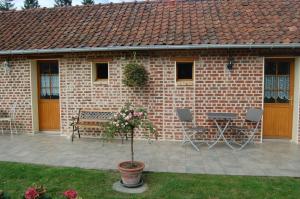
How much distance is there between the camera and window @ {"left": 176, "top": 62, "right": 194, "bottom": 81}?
8.33 meters

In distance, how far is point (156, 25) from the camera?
359 inches

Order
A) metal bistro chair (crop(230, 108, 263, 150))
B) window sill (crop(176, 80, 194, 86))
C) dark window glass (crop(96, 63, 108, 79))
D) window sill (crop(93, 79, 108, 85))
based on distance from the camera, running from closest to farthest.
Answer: metal bistro chair (crop(230, 108, 263, 150)) → window sill (crop(176, 80, 194, 86)) → window sill (crop(93, 79, 108, 85)) → dark window glass (crop(96, 63, 108, 79))

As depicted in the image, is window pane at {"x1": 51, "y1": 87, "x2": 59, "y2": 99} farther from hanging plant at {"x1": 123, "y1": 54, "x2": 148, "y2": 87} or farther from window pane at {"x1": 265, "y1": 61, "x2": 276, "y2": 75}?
window pane at {"x1": 265, "y1": 61, "x2": 276, "y2": 75}

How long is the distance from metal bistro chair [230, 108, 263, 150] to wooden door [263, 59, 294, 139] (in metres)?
0.70

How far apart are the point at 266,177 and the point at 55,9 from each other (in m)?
9.49

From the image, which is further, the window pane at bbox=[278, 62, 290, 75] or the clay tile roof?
the window pane at bbox=[278, 62, 290, 75]

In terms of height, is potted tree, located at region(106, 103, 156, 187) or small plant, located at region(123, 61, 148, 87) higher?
small plant, located at region(123, 61, 148, 87)

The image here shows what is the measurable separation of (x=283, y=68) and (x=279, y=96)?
0.80 m

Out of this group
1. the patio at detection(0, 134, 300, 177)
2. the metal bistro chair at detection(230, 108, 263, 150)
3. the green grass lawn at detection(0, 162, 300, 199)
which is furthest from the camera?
the metal bistro chair at detection(230, 108, 263, 150)

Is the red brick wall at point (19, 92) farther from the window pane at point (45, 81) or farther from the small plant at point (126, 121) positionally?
the small plant at point (126, 121)

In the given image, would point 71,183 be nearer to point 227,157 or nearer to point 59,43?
point 227,157

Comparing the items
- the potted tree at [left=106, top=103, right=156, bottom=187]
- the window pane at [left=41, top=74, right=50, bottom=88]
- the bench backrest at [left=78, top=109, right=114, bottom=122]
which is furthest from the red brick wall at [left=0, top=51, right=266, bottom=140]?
the potted tree at [left=106, top=103, right=156, bottom=187]

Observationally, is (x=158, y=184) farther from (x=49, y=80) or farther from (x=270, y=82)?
(x=49, y=80)

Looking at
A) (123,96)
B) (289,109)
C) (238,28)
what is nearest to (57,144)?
(123,96)
